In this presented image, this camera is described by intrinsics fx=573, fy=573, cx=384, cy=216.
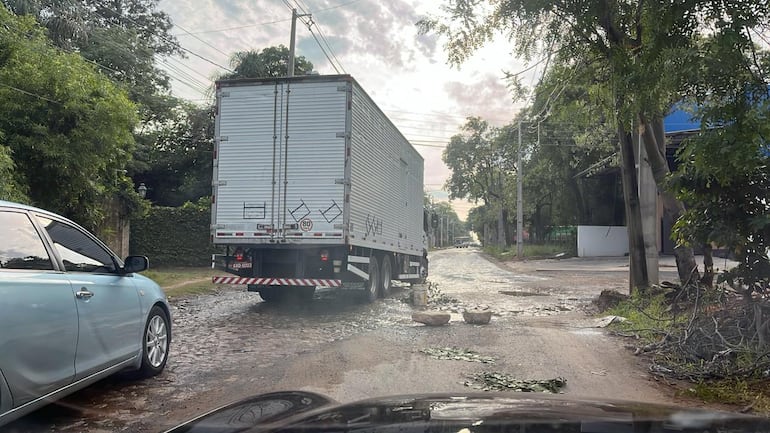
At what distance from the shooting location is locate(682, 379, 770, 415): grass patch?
4.79 m

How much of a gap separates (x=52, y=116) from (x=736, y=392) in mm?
12480

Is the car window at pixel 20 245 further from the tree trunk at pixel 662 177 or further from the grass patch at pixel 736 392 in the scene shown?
the tree trunk at pixel 662 177

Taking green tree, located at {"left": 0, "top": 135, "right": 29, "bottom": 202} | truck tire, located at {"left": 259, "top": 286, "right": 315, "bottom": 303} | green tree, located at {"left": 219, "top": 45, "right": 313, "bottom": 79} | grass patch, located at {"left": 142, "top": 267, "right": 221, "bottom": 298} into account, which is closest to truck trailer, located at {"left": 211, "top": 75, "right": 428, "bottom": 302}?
truck tire, located at {"left": 259, "top": 286, "right": 315, "bottom": 303}

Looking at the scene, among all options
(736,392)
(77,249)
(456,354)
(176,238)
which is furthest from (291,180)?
(176,238)

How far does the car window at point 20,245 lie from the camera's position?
3.75 meters

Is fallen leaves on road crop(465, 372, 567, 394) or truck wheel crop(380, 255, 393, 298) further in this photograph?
truck wheel crop(380, 255, 393, 298)

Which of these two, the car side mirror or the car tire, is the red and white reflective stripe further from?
the car side mirror

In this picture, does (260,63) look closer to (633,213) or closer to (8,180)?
(8,180)

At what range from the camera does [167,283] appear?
16.0m

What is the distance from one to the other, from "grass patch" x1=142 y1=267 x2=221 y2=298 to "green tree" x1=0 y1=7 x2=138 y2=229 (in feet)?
10.8

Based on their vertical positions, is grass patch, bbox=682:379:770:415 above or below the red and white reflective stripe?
below

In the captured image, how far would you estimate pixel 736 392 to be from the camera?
5.05 metres

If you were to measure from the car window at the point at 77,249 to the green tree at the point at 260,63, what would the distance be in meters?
24.7

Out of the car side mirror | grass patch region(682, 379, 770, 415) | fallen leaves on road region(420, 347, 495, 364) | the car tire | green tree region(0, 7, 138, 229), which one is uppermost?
green tree region(0, 7, 138, 229)
